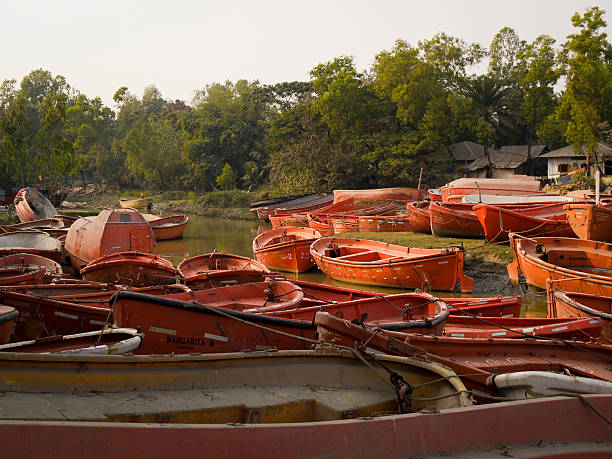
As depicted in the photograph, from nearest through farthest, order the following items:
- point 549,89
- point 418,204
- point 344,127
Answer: point 418,204 → point 549,89 → point 344,127

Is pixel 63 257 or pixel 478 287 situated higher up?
pixel 63 257

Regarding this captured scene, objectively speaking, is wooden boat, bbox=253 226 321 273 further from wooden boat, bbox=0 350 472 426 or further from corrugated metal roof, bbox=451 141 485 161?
corrugated metal roof, bbox=451 141 485 161

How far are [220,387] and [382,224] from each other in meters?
19.0

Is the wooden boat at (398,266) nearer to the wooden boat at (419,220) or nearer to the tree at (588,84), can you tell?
the wooden boat at (419,220)

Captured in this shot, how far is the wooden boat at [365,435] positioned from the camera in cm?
313

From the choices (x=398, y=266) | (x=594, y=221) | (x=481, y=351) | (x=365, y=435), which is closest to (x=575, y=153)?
(x=594, y=221)

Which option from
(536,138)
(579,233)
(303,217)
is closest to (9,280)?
(579,233)

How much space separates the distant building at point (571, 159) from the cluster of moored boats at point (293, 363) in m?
24.4

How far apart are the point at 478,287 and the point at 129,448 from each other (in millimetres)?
13400

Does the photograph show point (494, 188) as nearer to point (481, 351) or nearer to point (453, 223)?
point (453, 223)

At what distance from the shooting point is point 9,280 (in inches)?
403

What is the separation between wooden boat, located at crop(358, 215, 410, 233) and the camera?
74.9 ft

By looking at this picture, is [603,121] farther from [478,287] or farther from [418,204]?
[478,287]

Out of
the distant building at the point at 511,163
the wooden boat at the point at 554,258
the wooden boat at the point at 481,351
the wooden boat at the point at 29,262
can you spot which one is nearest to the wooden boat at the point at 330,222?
the wooden boat at the point at 554,258
